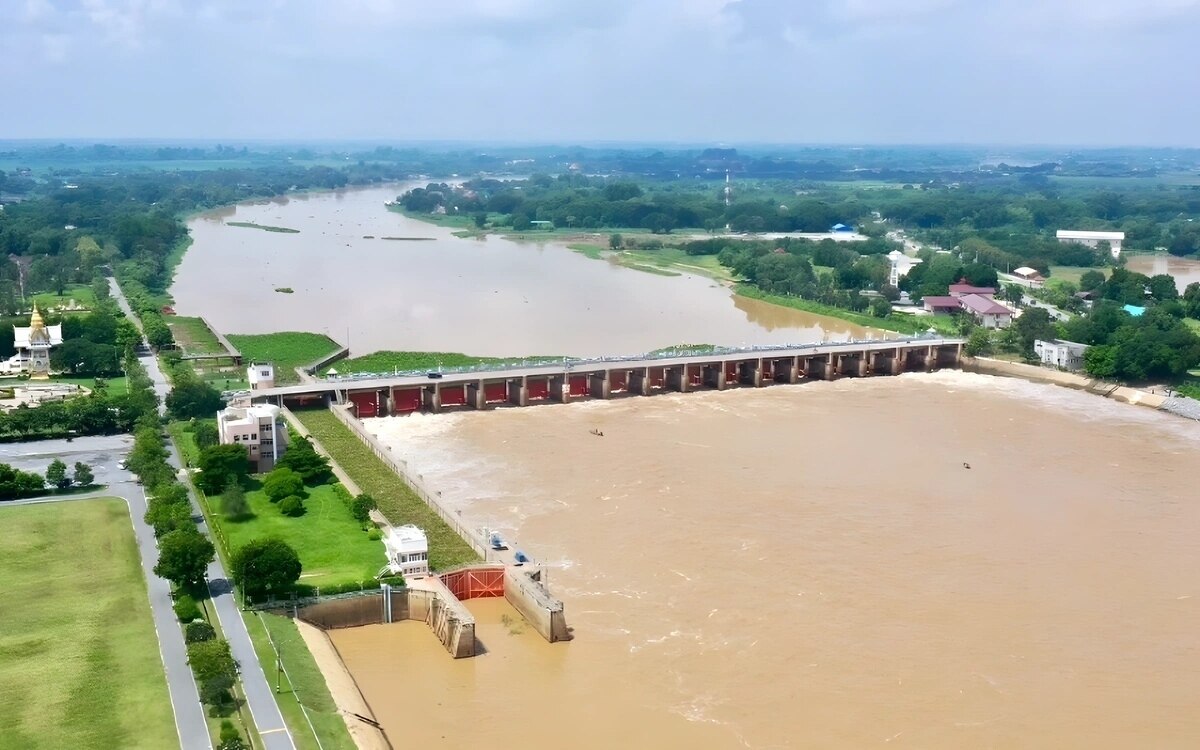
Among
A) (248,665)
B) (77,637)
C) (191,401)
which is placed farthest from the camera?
(191,401)

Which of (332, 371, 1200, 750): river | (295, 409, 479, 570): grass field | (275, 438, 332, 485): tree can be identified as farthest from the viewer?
(275, 438, 332, 485): tree

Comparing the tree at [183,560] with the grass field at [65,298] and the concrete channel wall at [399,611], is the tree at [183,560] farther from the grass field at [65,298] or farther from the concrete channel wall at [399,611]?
the grass field at [65,298]

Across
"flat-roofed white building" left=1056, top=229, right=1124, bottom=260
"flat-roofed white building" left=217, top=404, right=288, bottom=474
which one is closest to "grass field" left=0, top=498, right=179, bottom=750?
"flat-roofed white building" left=217, top=404, right=288, bottom=474

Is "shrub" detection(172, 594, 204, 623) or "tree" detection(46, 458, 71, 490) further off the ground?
"tree" detection(46, 458, 71, 490)

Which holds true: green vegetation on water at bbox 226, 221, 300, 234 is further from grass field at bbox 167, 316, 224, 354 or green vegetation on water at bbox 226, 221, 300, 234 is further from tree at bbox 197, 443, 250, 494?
tree at bbox 197, 443, 250, 494

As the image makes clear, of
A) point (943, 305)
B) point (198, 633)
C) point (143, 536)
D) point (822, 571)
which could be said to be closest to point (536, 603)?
point (198, 633)

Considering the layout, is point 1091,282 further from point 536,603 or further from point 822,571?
point 536,603
